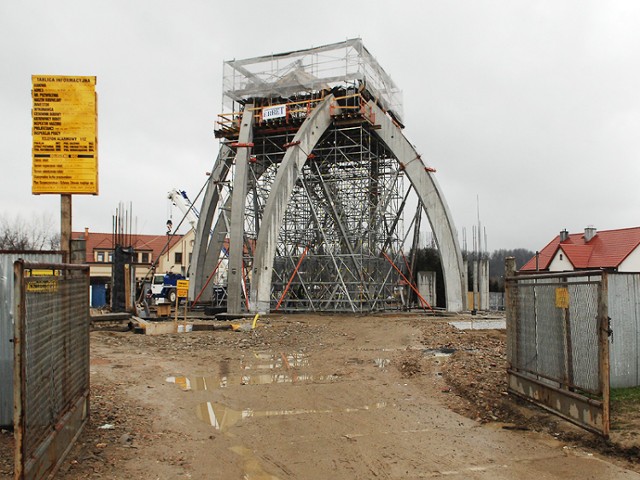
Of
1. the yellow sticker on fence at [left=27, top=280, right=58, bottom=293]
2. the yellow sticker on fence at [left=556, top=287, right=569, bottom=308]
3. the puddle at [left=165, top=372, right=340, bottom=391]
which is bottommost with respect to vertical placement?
the puddle at [left=165, top=372, right=340, bottom=391]

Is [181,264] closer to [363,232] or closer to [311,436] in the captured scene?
[363,232]

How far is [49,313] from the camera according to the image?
5.39 metres

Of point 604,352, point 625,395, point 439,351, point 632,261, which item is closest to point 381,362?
point 439,351

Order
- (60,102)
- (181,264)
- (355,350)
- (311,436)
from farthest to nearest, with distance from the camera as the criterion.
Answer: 1. (181,264)
2. (355,350)
3. (60,102)
4. (311,436)

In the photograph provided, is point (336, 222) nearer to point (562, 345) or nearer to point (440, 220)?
point (440, 220)

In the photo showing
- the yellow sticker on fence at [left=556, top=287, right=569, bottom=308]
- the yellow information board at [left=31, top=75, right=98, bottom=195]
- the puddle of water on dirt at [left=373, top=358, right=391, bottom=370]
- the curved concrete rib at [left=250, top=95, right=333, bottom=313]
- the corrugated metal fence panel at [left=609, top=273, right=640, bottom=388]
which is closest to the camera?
the yellow sticker on fence at [left=556, top=287, right=569, bottom=308]

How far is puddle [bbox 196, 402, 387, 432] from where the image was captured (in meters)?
7.95

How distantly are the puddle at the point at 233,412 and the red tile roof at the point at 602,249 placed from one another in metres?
33.3

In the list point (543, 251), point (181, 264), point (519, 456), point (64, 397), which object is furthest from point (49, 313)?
point (181, 264)

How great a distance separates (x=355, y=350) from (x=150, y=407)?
668 cm

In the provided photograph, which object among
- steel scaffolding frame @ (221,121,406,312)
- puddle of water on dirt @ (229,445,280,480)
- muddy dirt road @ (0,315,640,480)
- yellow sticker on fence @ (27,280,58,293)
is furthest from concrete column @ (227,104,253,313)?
yellow sticker on fence @ (27,280,58,293)

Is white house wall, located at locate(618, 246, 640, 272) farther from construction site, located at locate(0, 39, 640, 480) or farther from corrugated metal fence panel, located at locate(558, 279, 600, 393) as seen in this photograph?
corrugated metal fence panel, located at locate(558, 279, 600, 393)

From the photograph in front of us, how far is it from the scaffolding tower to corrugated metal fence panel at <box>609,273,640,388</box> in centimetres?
1559

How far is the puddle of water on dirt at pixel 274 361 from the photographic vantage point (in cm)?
1235
